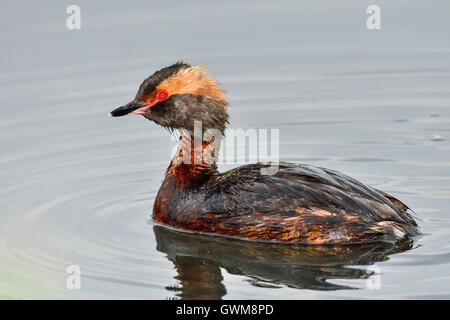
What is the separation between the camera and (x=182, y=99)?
988 centimetres

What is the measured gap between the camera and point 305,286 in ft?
26.3

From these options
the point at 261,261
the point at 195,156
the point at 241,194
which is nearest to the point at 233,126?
the point at 195,156

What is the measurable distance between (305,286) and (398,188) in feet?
8.71

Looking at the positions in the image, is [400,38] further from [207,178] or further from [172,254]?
[172,254]

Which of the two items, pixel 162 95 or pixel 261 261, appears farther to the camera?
pixel 162 95

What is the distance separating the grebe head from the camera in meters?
9.84

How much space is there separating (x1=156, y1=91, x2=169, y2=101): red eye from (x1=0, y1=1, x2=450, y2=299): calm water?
1125mm

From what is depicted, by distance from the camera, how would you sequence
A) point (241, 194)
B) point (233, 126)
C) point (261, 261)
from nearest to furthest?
point (261, 261) → point (241, 194) → point (233, 126)

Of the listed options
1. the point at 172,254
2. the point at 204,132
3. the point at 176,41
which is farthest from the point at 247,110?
the point at 172,254

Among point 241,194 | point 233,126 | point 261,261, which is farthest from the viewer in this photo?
point 233,126

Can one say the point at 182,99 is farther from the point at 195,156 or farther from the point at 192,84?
the point at 195,156

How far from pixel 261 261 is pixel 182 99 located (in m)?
2.00
